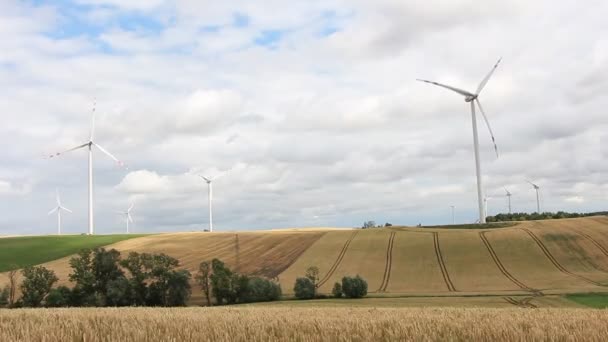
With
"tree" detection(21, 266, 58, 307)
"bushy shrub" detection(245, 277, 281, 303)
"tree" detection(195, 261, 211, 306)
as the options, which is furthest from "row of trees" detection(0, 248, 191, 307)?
"bushy shrub" detection(245, 277, 281, 303)

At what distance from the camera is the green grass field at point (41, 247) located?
92.0m

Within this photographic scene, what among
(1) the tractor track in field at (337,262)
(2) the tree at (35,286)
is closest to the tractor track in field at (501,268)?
(1) the tractor track in field at (337,262)

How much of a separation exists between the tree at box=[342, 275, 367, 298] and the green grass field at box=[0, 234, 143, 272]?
50960mm

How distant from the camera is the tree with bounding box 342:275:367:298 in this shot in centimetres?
6062

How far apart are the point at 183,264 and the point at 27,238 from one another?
5183cm

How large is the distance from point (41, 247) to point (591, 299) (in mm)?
86452

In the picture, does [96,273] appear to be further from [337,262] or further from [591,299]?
[591,299]

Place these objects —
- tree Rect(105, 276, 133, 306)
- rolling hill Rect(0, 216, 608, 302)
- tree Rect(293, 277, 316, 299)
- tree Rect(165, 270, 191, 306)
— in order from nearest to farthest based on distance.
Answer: tree Rect(165, 270, 191, 306) < tree Rect(105, 276, 133, 306) < tree Rect(293, 277, 316, 299) < rolling hill Rect(0, 216, 608, 302)

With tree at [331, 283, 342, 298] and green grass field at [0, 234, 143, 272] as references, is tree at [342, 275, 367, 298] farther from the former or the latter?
green grass field at [0, 234, 143, 272]

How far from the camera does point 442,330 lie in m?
9.94

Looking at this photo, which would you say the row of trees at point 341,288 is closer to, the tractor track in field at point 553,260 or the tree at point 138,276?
the tree at point 138,276

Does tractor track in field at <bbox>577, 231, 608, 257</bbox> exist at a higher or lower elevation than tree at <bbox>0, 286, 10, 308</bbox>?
higher

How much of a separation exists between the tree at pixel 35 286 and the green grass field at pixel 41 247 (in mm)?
26733

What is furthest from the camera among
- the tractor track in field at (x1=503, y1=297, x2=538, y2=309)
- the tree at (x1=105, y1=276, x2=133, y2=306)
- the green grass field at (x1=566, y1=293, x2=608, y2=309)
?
the tree at (x1=105, y1=276, x2=133, y2=306)
